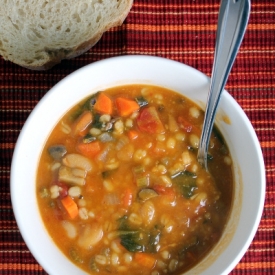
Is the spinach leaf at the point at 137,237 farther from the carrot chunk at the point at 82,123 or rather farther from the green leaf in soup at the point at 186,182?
the carrot chunk at the point at 82,123

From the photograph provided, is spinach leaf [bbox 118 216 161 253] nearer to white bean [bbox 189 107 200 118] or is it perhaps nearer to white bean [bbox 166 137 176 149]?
white bean [bbox 166 137 176 149]

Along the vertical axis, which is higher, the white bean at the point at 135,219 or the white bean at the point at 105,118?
the white bean at the point at 105,118

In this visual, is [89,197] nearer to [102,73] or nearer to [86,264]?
[86,264]

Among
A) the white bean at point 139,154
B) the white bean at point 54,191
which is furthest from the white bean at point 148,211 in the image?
the white bean at point 54,191

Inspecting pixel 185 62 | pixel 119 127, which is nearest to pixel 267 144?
pixel 185 62

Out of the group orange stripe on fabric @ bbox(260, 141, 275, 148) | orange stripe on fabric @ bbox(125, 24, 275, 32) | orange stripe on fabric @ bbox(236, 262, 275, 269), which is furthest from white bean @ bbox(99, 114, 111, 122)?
orange stripe on fabric @ bbox(236, 262, 275, 269)

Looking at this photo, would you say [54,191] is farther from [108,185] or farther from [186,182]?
[186,182]
